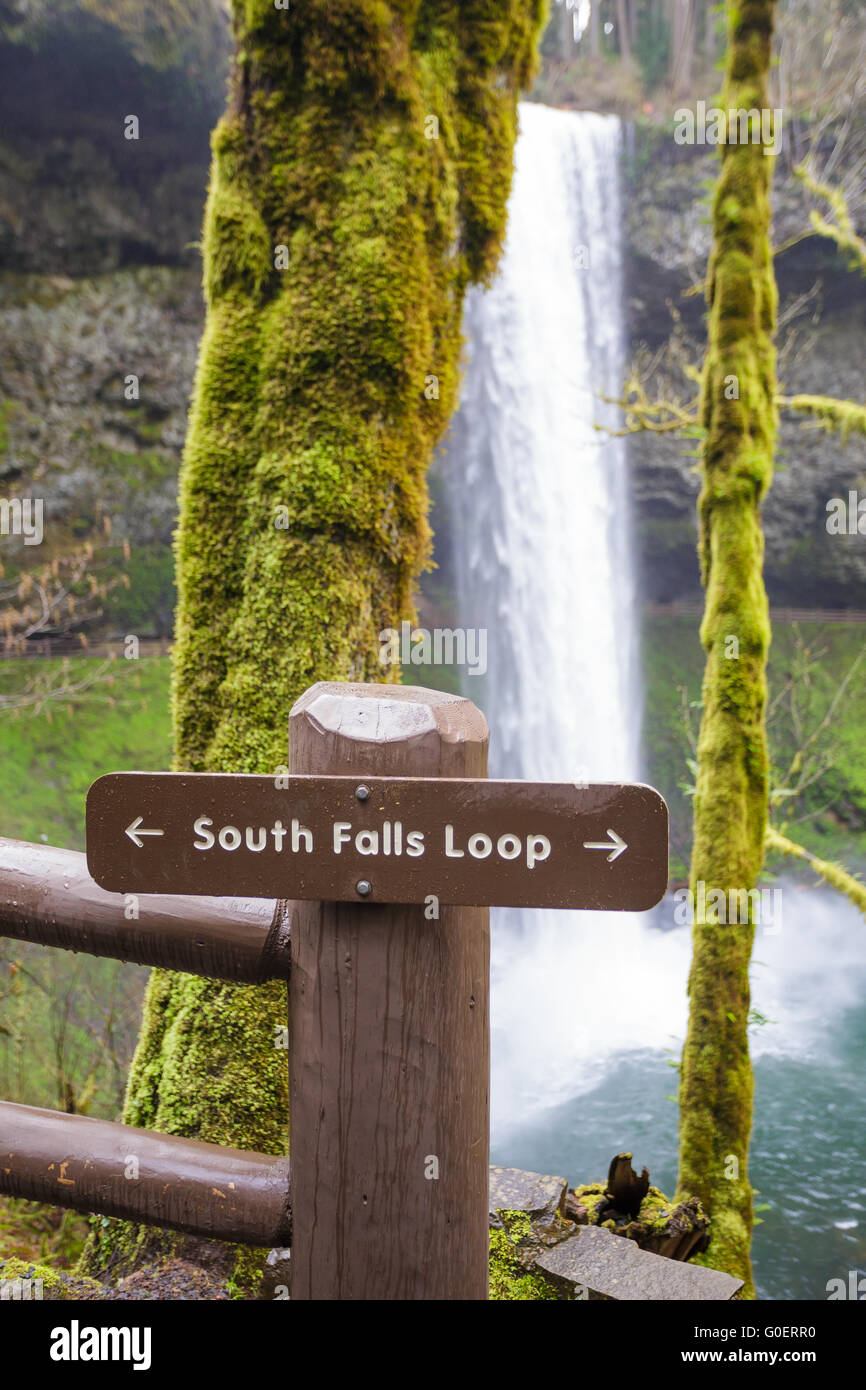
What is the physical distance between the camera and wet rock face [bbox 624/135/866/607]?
20297 millimetres

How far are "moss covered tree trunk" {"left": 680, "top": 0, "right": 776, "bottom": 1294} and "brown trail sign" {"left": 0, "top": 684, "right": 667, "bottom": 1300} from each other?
12.3 feet

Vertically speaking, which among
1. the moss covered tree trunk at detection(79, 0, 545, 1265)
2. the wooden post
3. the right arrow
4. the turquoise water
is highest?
the moss covered tree trunk at detection(79, 0, 545, 1265)

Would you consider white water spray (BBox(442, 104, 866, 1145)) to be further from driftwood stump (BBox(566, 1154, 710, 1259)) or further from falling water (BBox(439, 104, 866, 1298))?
driftwood stump (BBox(566, 1154, 710, 1259))

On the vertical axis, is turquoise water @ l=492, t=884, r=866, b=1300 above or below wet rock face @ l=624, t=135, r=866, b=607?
below

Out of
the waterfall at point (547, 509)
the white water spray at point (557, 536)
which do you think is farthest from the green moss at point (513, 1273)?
the waterfall at point (547, 509)

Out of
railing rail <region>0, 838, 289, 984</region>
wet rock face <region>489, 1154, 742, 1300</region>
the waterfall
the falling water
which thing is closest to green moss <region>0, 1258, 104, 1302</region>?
railing rail <region>0, 838, 289, 984</region>

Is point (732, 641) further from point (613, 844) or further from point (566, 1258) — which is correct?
point (613, 844)

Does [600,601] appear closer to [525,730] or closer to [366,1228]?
[525,730]

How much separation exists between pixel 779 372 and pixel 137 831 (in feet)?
71.7

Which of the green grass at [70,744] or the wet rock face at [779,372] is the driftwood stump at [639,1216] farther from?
the wet rock face at [779,372]

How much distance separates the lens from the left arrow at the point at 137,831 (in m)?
1.41

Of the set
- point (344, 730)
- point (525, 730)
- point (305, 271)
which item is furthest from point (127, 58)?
point (344, 730)

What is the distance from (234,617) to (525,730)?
1325 centimetres

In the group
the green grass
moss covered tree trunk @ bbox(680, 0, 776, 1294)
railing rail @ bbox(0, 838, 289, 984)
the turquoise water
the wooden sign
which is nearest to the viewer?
the wooden sign
